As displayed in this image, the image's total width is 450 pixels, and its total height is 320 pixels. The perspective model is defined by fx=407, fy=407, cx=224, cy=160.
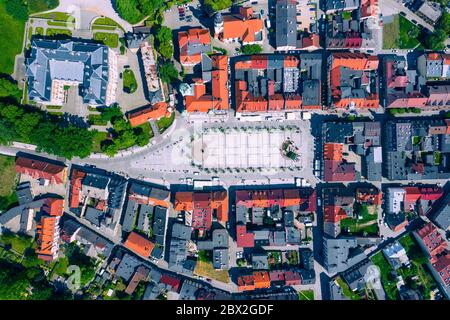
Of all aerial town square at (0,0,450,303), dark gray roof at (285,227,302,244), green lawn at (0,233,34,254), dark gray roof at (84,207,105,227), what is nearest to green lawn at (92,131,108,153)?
aerial town square at (0,0,450,303)

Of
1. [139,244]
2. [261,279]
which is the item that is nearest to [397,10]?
[261,279]

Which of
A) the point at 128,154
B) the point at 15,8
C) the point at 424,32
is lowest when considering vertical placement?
the point at 128,154

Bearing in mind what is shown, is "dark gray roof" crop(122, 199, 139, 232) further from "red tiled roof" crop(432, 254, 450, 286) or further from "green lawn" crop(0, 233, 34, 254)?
"red tiled roof" crop(432, 254, 450, 286)

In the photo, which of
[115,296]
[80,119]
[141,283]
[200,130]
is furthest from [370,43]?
[115,296]

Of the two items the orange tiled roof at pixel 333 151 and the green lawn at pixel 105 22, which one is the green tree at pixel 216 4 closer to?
the green lawn at pixel 105 22

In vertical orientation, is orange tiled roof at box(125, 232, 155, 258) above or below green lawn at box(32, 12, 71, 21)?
below

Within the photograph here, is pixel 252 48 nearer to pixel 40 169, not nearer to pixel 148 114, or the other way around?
pixel 148 114

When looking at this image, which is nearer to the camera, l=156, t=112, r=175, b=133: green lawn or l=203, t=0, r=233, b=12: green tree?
l=203, t=0, r=233, b=12: green tree
